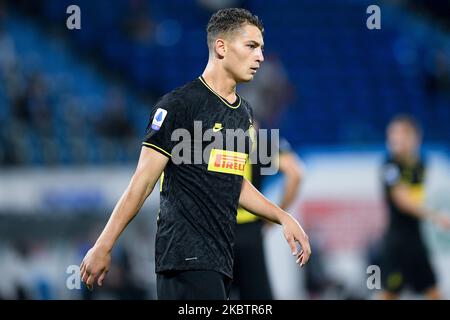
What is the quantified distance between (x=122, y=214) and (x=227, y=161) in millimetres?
640

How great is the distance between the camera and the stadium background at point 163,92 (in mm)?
10875

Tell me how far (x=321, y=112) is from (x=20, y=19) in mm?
5234

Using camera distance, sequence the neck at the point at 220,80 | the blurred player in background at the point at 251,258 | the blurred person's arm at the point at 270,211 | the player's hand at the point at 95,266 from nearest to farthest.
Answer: the player's hand at the point at 95,266
the blurred person's arm at the point at 270,211
the neck at the point at 220,80
the blurred player in background at the point at 251,258

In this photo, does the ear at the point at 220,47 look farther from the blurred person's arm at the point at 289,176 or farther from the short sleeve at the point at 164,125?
the blurred person's arm at the point at 289,176

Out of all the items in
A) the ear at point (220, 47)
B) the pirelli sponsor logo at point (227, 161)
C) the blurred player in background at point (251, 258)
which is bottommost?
the blurred player in background at point (251, 258)

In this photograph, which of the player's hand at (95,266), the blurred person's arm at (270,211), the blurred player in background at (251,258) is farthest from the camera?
the blurred player in background at (251,258)

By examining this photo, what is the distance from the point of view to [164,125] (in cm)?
450

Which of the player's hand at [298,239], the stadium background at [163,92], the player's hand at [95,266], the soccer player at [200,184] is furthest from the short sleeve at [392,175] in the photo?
the player's hand at [95,266]

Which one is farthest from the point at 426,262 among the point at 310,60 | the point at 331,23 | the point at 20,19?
the point at 20,19

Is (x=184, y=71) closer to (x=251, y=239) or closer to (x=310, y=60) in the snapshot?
(x=310, y=60)

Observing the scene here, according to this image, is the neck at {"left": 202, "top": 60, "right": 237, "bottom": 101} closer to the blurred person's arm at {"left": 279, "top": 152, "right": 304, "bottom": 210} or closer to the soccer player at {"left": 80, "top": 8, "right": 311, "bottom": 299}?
the soccer player at {"left": 80, "top": 8, "right": 311, "bottom": 299}

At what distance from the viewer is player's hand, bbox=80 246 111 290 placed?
4.25 meters

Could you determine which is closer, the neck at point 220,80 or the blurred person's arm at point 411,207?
the neck at point 220,80

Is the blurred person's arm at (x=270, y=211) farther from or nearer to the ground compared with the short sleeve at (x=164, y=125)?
nearer to the ground
